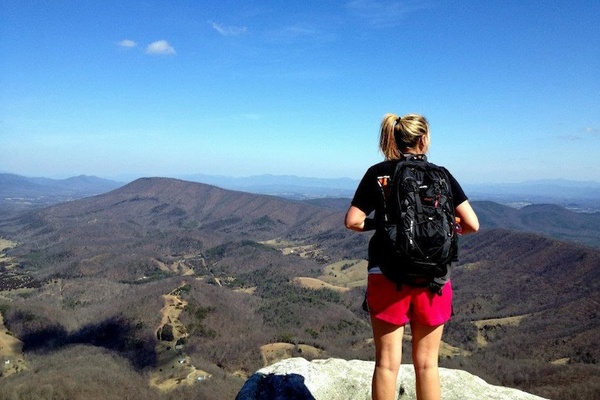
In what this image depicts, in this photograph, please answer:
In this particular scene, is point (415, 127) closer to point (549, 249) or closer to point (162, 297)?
point (162, 297)

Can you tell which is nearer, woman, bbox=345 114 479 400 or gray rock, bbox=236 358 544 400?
woman, bbox=345 114 479 400

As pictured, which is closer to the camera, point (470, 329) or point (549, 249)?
point (470, 329)

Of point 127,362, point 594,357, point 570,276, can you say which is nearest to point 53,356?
point 127,362

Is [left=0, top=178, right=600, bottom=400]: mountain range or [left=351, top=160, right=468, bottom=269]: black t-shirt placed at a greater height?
[left=351, top=160, right=468, bottom=269]: black t-shirt

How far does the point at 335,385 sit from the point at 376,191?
17.3 feet

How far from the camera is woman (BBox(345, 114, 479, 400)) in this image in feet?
15.8

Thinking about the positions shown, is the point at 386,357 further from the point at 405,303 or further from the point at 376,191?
the point at 376,191

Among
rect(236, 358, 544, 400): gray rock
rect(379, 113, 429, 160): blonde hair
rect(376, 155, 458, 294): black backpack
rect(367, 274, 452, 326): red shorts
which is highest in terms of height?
rect(379, 113, 429, 160): blonde hair

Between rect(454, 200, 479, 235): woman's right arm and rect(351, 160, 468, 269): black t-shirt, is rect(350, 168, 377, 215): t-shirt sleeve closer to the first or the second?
rect(351, 160, 468, 269): black t-shirt

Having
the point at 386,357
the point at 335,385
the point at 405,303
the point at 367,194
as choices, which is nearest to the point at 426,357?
the point at 386,357

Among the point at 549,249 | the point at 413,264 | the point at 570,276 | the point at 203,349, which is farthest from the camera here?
the point at 549,249

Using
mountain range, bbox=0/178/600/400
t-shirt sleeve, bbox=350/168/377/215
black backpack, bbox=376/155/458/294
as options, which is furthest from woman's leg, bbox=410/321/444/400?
mountain range, bbox=0/178/600/400

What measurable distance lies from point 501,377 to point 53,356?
83993mm

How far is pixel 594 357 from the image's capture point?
73.9m
